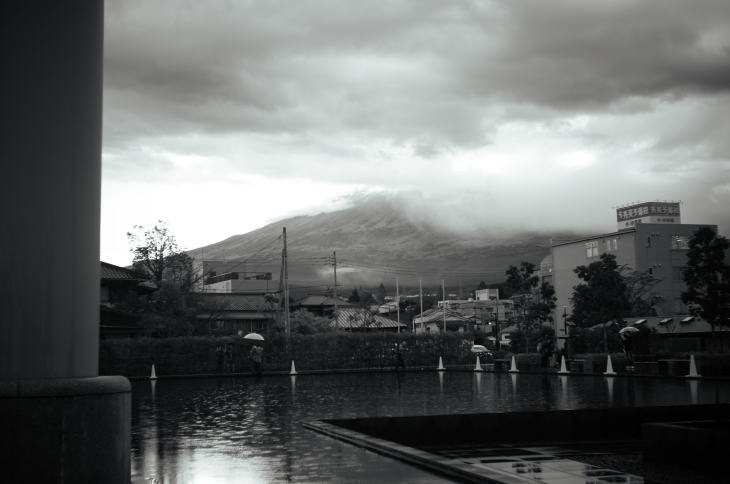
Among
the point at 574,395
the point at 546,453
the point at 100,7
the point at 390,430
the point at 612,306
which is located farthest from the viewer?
the point at 612,306

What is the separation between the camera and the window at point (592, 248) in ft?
280

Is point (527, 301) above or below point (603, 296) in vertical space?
above

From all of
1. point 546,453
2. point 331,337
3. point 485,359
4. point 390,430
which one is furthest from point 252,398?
point 485,359

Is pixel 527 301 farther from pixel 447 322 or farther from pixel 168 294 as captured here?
pixel 447 322

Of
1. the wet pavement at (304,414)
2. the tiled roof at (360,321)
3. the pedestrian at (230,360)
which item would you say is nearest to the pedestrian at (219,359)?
the pedestrian at (230,360)

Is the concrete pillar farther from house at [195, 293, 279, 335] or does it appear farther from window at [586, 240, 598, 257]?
window at [586, 240, 598, 257]

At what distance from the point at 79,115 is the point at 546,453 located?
8.85m

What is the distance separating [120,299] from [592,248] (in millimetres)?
50833

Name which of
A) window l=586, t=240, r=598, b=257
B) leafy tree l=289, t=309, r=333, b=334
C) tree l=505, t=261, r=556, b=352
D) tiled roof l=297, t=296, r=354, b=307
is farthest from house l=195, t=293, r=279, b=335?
window l=586, t=240, r=598, b=257

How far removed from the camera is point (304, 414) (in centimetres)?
1825

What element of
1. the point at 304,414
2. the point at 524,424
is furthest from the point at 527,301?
the point at 524,424

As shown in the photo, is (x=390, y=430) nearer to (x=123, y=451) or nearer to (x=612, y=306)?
(x=123, y=451)

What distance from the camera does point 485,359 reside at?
190 ft

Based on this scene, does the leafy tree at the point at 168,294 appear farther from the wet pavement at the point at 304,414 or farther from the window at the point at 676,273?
the window at the point at 676,273
